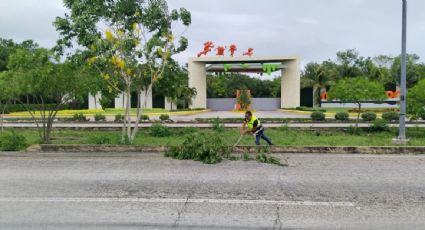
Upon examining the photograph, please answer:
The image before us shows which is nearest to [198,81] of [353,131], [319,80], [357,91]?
[319,80]

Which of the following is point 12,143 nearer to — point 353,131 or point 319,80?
point 353,131

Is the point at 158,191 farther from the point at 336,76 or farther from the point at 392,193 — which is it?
the point at 336,76

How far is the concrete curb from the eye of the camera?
1361 cm

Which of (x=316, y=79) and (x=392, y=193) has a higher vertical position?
(x=316, y=79)

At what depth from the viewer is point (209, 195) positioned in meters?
7.28

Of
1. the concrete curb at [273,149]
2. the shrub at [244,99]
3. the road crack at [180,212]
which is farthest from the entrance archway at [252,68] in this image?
the road crack at [180,212]

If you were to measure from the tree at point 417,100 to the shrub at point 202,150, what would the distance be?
9602 millimetres

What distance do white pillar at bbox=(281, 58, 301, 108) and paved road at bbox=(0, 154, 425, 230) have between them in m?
35.2

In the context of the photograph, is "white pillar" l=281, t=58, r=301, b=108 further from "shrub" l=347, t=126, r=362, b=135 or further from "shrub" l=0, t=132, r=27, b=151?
"shrub" l=0, t=132, r=27, b=151

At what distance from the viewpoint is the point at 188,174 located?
30.8 feet

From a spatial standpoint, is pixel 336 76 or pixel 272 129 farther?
pixel 336 76

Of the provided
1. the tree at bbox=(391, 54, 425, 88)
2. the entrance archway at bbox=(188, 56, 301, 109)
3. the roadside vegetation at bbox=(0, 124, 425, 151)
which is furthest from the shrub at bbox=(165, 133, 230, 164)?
the tree at bbox=(391, 54, 425, 88)

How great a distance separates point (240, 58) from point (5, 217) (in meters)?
39.4

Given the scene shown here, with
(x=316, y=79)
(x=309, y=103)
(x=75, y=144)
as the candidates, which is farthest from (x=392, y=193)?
(x=316, y=79)
